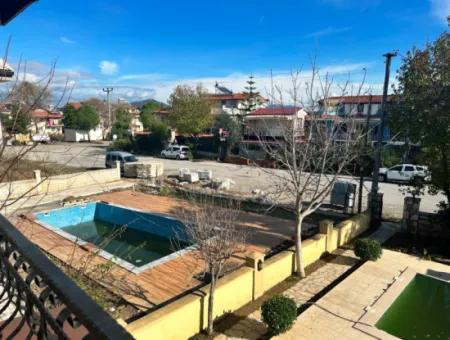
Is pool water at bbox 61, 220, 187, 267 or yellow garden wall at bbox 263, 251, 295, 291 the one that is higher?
yellow garden wall at bbox 263, 251, 295, 291

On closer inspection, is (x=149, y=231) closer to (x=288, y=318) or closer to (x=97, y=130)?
(x=288, y=318)

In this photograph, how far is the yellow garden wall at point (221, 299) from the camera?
5859mm

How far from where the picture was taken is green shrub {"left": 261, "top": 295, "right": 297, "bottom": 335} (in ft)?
21.2

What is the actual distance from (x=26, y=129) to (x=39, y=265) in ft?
13.5

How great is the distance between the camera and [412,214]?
42.5 ft

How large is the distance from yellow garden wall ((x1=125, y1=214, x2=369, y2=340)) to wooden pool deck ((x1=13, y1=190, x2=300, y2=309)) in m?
1.31

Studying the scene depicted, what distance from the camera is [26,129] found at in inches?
202

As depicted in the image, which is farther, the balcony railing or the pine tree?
the pine tree

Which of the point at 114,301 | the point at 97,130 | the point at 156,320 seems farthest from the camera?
the point at 97,130

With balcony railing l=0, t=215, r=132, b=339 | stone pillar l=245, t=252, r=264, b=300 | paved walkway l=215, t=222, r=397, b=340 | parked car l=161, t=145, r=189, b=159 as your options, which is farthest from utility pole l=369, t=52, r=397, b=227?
parked car l=161, t=145, r=189, b=159

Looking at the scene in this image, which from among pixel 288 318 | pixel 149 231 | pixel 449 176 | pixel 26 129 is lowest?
pixel 149 231

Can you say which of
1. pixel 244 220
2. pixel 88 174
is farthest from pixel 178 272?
pixel 88 174

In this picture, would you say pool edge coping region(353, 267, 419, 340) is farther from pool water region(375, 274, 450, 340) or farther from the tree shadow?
the tree shadow

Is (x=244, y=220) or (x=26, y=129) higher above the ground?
(x=26, y=129)
